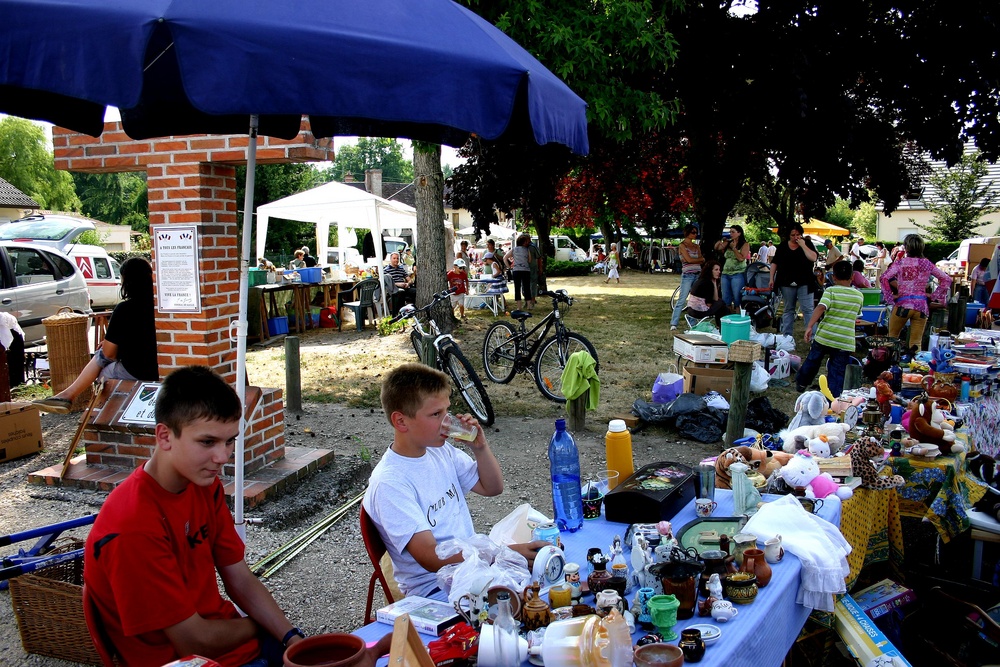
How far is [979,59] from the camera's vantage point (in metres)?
12.2

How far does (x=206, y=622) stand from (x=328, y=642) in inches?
21.5

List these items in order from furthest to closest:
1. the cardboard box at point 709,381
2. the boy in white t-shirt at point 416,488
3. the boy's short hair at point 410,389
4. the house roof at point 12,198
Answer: the house roof at point 12,198, the cardboard box at point 709,381, the boy's short hair at point 410,389, the boy in white t-shirt at point 416,488

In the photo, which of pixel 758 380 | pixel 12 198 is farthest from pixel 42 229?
pixel 12 198

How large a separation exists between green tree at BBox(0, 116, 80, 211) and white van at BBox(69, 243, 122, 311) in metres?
30.1

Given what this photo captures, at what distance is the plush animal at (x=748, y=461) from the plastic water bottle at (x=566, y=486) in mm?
830

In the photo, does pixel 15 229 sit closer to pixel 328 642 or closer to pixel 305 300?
pixel 305 300

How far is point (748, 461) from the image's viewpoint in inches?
132

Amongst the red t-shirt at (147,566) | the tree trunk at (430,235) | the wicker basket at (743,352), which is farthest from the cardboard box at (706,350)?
the red t-shirt at (147,566)

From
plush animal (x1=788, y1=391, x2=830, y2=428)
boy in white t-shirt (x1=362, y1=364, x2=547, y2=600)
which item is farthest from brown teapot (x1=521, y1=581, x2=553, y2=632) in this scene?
plush animal (x1=788, y1=391, x2=830, y2=428)

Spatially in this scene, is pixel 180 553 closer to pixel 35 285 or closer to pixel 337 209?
pixel 35 285

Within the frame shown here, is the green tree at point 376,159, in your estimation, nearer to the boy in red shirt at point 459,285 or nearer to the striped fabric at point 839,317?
the boy in red shirt at point 459,285

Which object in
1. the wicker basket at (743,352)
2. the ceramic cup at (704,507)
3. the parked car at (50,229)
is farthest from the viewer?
the parked car at (50,229)

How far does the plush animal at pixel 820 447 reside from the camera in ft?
11.6

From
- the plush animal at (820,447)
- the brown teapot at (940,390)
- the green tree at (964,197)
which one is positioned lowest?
the plush animal at (820,447)
